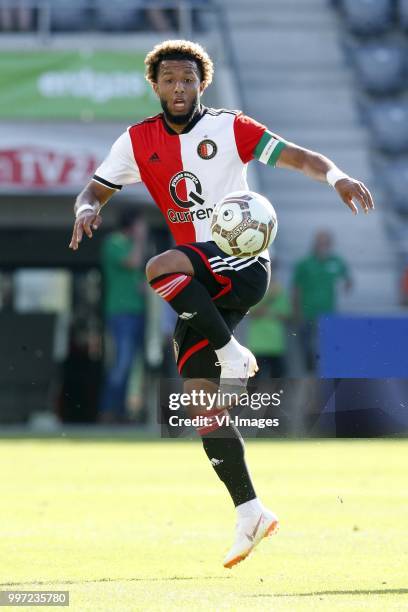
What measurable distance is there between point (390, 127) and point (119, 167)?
1411cm

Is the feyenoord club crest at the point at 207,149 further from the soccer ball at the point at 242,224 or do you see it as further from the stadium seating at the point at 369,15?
the stadium seating at the point at 369,15

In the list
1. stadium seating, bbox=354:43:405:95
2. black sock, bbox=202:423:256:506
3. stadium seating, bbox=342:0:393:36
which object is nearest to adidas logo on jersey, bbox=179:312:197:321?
black sock, bbox=202:423:256:506

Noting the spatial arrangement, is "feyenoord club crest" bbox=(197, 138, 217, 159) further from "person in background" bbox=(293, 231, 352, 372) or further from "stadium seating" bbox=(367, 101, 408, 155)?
"stadium seating" bbox=(367, 101, 408, 155)

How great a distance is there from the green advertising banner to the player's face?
371 inches

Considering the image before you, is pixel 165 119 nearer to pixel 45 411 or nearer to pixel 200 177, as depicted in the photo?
pixel 200 177

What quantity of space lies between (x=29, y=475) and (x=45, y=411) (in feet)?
22.6

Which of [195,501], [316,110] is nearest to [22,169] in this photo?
[316,110]

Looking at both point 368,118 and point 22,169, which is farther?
point 368,118

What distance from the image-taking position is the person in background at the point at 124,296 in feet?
50.5

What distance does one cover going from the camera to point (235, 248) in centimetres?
621

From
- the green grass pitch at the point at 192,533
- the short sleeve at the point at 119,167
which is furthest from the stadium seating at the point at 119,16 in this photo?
the short sleeve at the point at 119,167

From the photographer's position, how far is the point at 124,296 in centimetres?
1553

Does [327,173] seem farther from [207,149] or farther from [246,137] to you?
[207,149]

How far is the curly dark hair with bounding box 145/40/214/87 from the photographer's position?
6500mm
